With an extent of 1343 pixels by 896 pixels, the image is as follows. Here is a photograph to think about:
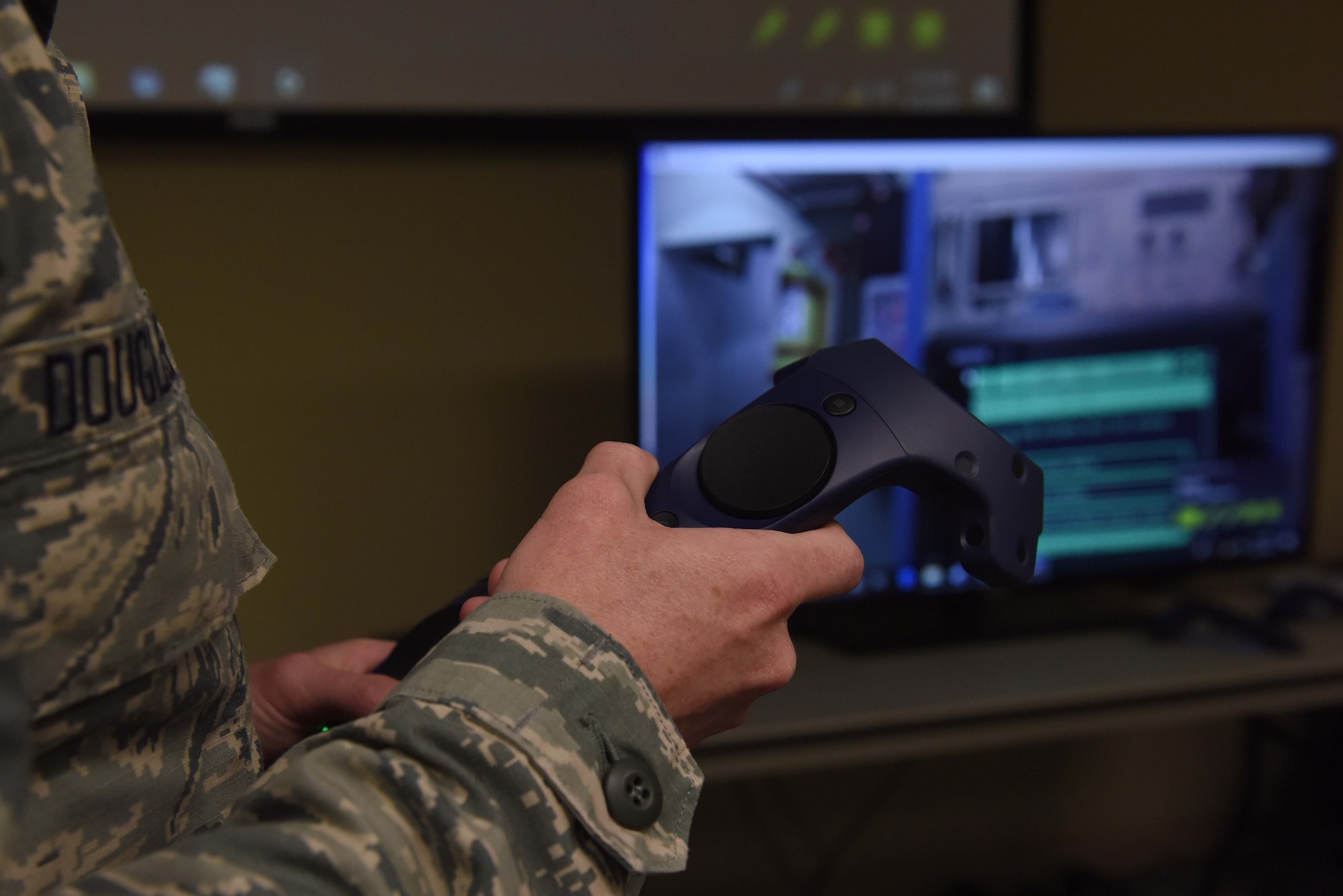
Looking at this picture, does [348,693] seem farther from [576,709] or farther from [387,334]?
[387,334]

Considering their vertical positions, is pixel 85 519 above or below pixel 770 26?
below

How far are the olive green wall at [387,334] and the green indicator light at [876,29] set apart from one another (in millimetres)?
244

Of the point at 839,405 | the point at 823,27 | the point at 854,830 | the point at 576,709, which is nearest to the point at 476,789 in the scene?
the point at 576,709

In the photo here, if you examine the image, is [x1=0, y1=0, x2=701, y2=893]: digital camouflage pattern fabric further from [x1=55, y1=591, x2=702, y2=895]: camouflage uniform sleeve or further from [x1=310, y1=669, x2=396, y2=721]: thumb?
[x1=310, y1=669, x2=396, y2=721]: thumb

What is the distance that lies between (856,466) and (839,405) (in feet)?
0.13

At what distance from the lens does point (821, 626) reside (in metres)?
1.28

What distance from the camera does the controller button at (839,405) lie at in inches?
20.6

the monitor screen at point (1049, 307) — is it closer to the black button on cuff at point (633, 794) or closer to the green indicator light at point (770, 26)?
the green indicator light at point (770, 26)

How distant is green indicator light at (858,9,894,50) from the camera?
1.31 metres

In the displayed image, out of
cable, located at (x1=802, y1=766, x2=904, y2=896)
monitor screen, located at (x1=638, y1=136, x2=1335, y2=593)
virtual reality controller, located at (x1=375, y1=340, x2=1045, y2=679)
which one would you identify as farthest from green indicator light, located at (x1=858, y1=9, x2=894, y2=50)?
cable, located at (x1=802, y1=766, x2=904, y2=896)

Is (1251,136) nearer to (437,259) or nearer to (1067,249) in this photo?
(1067,249)

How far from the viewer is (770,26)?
1.28 m

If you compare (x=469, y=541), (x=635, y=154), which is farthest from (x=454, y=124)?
(x=469, y=541)

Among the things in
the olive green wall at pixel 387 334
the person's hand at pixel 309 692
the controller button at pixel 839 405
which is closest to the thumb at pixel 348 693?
the person's hand at pixel 309 692
